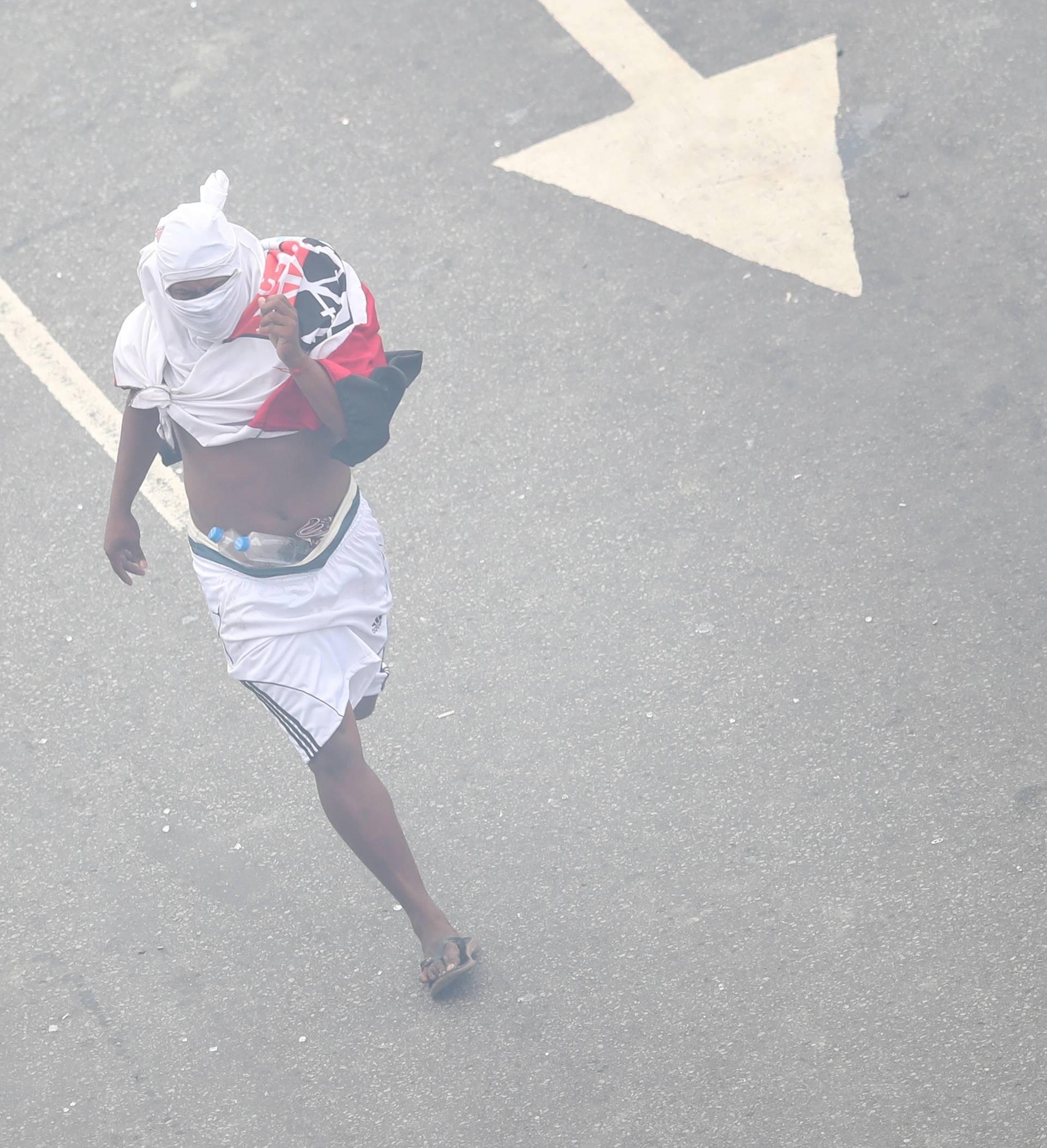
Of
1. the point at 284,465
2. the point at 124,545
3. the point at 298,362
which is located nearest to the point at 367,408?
the point at 298,362

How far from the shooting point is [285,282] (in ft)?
13.1

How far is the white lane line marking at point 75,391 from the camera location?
238 inches

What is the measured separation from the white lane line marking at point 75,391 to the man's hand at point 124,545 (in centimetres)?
139

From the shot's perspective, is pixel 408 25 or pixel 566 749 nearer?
pixel 566 749

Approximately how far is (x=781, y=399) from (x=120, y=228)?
3.29m

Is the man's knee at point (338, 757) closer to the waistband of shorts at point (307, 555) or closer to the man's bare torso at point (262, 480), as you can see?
the waistband of shorts at point (307, 555)

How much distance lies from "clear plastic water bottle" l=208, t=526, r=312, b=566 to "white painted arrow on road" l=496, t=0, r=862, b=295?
2944 millimetres

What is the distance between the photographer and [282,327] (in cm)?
380

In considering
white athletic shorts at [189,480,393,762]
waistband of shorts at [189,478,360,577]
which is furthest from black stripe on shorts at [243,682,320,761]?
waistband of shorts at [189,478,360,577]

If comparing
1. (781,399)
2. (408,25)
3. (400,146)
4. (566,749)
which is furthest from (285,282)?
(408,25)

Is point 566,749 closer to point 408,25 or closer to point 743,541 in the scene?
point 743,541

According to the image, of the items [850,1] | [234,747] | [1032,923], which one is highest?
[850,1]

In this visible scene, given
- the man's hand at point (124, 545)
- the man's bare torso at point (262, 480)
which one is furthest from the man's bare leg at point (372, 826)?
the man's hand at point (124, 545)

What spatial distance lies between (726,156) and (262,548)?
3573 mm
